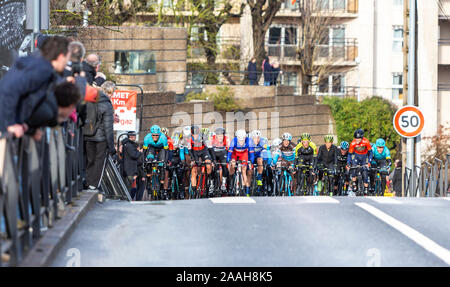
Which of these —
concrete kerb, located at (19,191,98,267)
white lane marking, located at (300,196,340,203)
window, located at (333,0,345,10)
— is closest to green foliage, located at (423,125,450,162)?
window, located at (333,0,345,10)

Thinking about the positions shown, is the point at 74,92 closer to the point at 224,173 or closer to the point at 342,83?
the point at 224,173

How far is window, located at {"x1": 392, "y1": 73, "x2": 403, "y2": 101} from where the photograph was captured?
182 feet

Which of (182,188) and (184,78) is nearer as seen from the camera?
(182,188)

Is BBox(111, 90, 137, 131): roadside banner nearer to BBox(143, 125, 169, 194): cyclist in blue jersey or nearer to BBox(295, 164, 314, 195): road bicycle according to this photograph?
BBox(143, 125, 169, 194): cyclist in blue jersey

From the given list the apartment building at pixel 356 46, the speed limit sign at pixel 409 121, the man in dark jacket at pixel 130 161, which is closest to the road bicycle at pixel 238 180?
the man in dark jacket at pixel 130 161

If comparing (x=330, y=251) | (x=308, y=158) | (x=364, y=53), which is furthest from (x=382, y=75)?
(x=330, y=251)

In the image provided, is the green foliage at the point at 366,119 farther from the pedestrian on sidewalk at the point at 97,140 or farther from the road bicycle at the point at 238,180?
the pedestrian on sidewalk at the point at 97,140

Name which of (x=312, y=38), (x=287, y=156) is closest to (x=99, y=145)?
(x=287, y=156)

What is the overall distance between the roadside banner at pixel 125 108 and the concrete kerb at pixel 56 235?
9.64 meters

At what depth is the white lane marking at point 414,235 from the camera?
30.7 feet

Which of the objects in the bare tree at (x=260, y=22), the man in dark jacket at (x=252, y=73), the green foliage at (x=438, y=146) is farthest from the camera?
the bare tree at (x=260, y=22)

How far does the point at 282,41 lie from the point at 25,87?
162 ft
